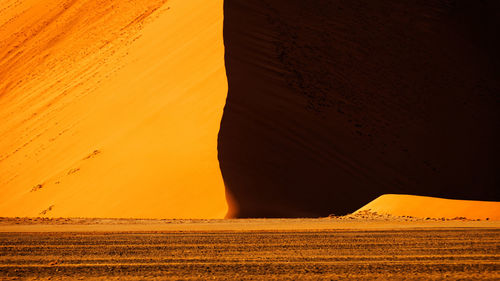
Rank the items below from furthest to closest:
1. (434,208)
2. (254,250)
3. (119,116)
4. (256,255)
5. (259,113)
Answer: (119,116), (259,113), (434,208), (254,250), (256,255)

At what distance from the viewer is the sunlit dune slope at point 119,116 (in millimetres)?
21750

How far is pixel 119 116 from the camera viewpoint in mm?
27141

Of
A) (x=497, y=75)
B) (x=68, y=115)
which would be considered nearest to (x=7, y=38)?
(x=68, y=115)

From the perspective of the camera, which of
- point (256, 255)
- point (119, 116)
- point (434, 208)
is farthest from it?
point (119, 116)

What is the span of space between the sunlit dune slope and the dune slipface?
0.84 m

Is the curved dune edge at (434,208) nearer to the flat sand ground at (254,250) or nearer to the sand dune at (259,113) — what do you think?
the sand dune at (259,113)

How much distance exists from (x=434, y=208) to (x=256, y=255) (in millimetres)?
9435

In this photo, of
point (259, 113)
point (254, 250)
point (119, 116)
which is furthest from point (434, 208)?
point (119, 116)

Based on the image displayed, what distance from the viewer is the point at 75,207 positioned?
2217 centimetres

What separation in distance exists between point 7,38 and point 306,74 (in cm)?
2428

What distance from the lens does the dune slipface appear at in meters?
22.7

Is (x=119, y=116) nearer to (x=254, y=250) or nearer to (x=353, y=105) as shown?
(x=353, y=105)

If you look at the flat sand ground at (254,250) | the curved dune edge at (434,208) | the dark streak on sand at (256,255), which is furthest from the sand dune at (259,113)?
the dark streak on sand at (256,255)

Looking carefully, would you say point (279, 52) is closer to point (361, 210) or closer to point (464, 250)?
point (361, 210)
